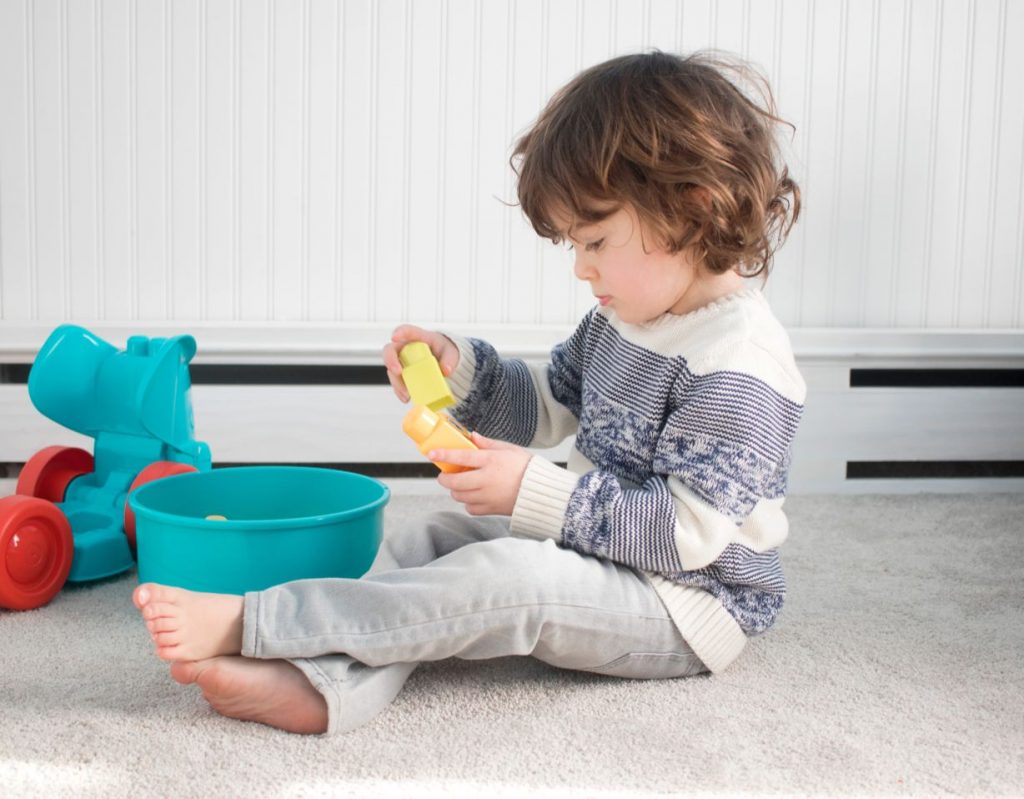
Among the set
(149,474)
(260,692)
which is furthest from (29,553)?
(260,692)

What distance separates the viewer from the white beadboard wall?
5.31ft

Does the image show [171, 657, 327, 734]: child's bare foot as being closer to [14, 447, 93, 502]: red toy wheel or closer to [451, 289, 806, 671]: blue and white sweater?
[451, 289, 806, 671]: blue and white sweater

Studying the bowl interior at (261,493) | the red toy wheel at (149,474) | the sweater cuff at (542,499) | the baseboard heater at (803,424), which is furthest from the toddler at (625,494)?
the baseboard heater at (803,424)

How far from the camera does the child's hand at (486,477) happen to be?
0.89m

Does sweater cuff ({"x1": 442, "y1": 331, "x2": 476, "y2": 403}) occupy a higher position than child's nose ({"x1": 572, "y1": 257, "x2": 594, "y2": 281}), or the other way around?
child's nose ({"x1": 572, "y1": 257, "x2": 594, "y2": 281})

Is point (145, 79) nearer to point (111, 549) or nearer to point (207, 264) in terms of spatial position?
point (207, 264)

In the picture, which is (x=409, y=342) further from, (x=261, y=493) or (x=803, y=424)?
(x=803, y=424)

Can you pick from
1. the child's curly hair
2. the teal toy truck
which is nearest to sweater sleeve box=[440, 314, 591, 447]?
the child's curly hair

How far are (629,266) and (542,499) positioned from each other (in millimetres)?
208

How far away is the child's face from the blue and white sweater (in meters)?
0.03

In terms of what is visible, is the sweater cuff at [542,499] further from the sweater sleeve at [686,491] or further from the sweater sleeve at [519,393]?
the sweater sleeve at [519,393]

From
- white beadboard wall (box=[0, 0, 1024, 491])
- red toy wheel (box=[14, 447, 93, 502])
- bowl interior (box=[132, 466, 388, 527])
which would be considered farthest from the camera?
white beadboard wall (box=[0, 0, 1024, 491])

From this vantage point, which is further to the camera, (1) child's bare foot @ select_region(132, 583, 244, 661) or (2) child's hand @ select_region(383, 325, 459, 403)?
(2) child's hand @ select_region(383, 325, 459, 403)

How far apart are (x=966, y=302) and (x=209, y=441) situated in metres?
1.19
